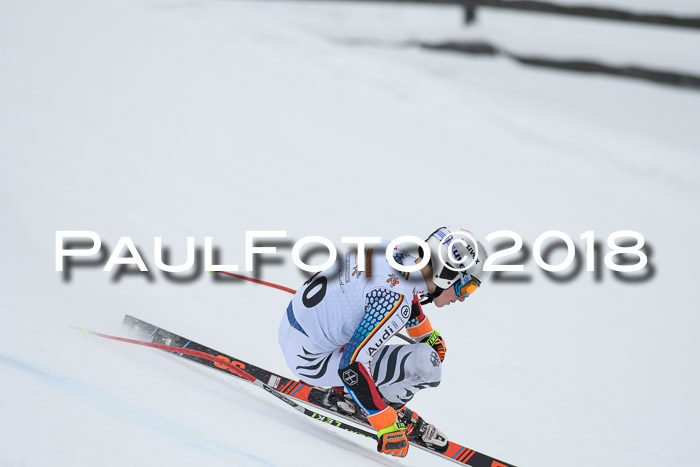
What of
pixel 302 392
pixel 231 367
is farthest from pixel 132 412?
pixel 302 392

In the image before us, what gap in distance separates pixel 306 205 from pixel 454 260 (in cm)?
317

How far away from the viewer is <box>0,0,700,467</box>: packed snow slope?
10.4 feet

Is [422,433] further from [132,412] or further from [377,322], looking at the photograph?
[132,412]

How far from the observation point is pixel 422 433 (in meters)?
3.39

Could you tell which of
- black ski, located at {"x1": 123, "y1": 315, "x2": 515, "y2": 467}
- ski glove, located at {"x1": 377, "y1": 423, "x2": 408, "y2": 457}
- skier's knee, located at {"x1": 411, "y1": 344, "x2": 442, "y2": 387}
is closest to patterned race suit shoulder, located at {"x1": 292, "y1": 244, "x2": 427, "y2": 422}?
ski glove, located at {"x1": 377, "y1": 423, "x2": 408, "y2": 457}

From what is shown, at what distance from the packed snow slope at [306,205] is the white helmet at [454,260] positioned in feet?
3.35

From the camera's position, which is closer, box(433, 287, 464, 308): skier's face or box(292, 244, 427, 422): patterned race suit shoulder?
box(292, 244, 427, 422): patterned race suit shoulder

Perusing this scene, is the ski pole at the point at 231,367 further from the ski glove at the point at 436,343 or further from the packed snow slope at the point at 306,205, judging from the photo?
the ski glove at the point at 436,343

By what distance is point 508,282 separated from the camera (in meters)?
5.34

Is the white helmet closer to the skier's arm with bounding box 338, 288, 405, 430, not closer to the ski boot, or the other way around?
the skier's arm with bounding box 338, 288, 405, 430

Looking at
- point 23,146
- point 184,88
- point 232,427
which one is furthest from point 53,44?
point 232,427

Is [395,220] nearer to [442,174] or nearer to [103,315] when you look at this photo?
[442,174]

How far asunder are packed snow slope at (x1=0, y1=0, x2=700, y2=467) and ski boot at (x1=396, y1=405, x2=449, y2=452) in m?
0.27

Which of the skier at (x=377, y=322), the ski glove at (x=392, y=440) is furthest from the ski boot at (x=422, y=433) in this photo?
the ski glove at (x=392, y=440)
